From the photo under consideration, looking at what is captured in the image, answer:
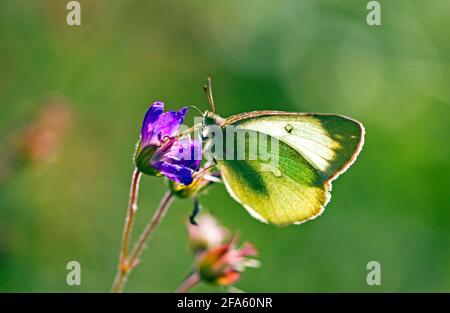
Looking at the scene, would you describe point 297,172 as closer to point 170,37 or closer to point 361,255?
point 361,255

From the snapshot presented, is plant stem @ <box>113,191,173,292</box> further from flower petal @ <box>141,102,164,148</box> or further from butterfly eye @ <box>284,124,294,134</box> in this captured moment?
butterfly eye @ <box>284,124,294,134</box>

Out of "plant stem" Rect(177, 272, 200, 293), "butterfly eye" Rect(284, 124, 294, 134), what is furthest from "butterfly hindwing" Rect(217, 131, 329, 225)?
"plant stem" Rect(177, 272, 200, 293)

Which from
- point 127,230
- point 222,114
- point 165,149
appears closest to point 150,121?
point 165,149

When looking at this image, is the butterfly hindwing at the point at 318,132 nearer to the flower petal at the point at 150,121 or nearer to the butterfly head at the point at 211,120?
the butterfly head at the point at 211,120

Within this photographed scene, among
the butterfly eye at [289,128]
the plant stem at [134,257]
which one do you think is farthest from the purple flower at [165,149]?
the butterfly eye at [289,128]

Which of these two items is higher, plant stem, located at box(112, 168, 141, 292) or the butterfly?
the butterfly
